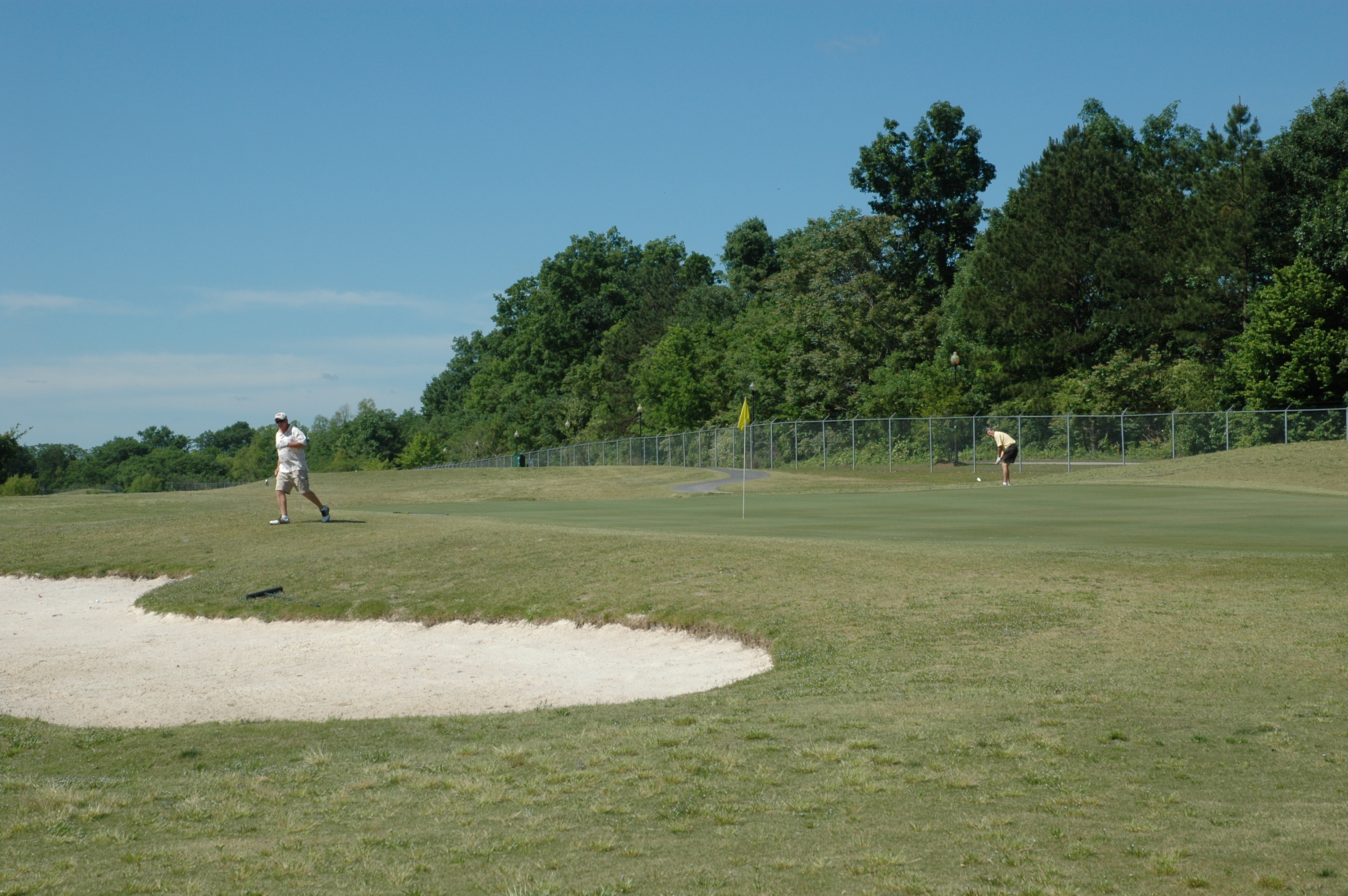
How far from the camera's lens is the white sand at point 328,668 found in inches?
446

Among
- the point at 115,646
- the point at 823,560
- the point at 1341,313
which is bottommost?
the point at 115,646

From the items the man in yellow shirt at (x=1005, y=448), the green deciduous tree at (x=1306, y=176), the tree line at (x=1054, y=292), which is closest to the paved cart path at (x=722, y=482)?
the man in yellow shirt at (x=1005, y=448)

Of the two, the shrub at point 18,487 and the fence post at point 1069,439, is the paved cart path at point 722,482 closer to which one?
the fence post at point 1069,439

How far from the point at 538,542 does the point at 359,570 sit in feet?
9.55

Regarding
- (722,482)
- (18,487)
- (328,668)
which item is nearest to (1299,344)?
(722,482)

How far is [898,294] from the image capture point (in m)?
75.4

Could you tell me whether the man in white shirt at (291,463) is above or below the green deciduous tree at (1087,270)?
below

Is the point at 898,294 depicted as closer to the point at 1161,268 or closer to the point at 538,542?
the point at 1161,268

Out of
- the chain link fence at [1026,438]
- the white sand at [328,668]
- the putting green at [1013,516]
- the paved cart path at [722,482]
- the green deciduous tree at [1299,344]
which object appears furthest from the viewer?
the green deciduous tree at [1299,344]

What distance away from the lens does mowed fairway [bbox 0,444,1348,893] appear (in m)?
5.21

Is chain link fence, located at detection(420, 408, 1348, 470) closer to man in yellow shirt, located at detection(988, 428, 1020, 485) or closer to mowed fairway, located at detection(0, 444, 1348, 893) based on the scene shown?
man in yellow shirt, located at detection(988, 428, 1020, 485)

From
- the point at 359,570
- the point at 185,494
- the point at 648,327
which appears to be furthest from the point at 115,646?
the point at 648,327

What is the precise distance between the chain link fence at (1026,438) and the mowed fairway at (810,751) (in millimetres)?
30024

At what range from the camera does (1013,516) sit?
23.9 meters
